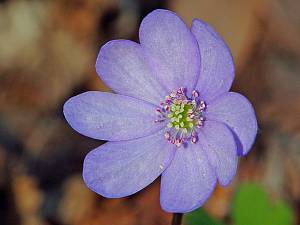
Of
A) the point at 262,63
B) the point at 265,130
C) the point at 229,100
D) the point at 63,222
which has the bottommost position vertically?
the point at 63,222

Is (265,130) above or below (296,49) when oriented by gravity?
below

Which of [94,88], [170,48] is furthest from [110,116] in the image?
[94,88]

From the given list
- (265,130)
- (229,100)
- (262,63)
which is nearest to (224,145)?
(229,100)

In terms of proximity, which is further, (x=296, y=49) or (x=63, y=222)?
(x=296, y=49)

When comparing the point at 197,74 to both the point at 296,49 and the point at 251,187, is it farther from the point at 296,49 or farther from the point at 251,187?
the point at 296,49

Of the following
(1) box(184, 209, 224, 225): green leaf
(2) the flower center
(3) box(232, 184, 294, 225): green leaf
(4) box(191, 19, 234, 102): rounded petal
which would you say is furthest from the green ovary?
(3) box(232, 184, 294, 225): green leaf
